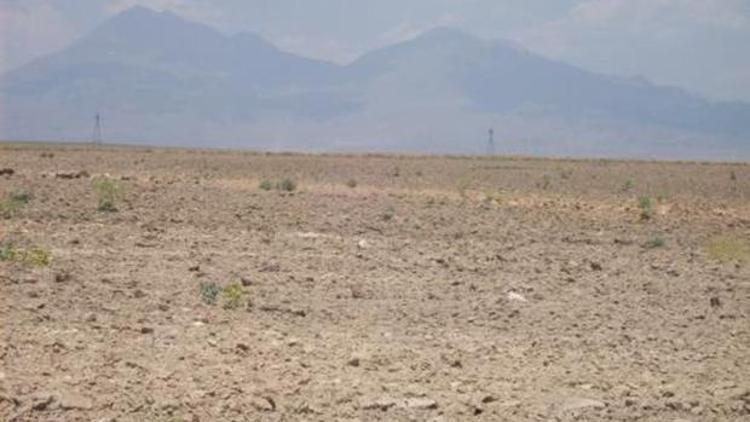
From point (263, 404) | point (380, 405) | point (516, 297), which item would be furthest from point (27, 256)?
point (380, 405)

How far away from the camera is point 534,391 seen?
7992 millimetres

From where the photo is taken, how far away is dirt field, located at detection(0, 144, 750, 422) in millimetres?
7488

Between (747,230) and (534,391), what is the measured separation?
1435 centimetres

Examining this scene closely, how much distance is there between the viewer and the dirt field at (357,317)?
24.6 feet

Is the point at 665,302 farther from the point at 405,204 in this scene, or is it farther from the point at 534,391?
the point at 405,204

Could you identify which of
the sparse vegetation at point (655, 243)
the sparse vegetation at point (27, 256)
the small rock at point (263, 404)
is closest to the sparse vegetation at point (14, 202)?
the sparse vegetation at point (27, 256)

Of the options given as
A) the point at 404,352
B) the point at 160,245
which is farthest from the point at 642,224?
the point at 404,352

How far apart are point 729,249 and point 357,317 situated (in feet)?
31.1

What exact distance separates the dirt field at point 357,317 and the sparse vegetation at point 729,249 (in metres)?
0.08

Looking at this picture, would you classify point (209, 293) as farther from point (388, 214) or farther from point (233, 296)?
point (388, 214)

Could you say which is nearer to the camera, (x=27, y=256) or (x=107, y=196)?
(x=27, y=256)

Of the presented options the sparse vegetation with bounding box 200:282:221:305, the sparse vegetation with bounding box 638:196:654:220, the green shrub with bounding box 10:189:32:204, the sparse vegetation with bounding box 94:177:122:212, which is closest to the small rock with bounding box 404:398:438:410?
the sparse vegetation with bounding box 200:282:221:305

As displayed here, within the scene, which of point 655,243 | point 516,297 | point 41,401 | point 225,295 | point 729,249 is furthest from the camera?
point 729,249

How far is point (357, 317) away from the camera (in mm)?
10219
